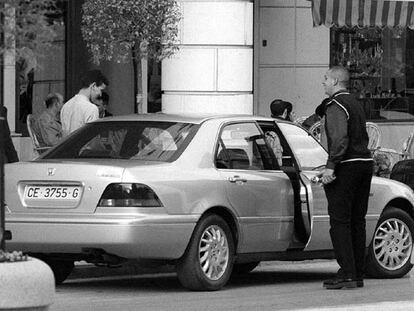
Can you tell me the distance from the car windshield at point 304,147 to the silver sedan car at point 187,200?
0.01 meters

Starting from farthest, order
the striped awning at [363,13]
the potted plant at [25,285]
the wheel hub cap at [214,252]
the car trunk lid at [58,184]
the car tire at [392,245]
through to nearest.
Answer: the striped awning at [363,13] < the car tire at [392,245] < the wheel hub cap at [214,252] < the car trunk lid at [58,184] < the potted plant at [25,285]

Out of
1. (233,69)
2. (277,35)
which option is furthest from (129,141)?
(277,35)

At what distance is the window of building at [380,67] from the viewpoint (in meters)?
22.2

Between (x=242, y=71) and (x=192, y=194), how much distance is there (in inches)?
329

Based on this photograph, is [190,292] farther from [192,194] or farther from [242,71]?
[242,71]

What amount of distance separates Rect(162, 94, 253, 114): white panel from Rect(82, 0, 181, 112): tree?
332 centimetres

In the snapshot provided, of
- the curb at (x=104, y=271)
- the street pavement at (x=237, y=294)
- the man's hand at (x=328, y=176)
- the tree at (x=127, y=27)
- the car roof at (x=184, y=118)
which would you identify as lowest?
the curb at (x=104, y=271)

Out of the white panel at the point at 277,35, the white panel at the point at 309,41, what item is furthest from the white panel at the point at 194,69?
the white panel at the point at 309,41

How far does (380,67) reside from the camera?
74.1 feet

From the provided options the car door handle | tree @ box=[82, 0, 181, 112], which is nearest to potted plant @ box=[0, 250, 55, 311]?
the car door handle

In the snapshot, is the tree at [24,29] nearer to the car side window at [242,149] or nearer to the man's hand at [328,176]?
the car side window at [242,149]

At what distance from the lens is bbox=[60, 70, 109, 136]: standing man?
15695 millimetres

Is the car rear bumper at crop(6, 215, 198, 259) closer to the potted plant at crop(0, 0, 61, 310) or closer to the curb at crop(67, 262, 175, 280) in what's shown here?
the curb at crop(67, 262, 175, 280)

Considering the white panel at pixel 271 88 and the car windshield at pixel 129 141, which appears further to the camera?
the white panel at pixel 271 88
